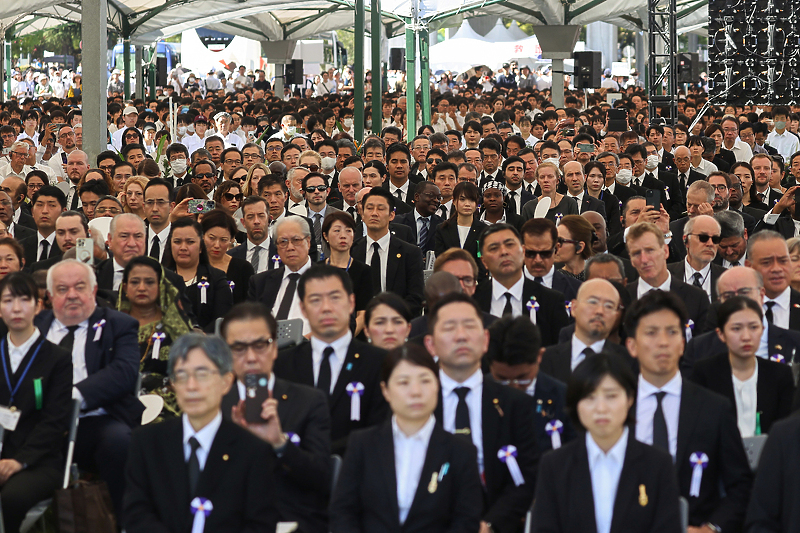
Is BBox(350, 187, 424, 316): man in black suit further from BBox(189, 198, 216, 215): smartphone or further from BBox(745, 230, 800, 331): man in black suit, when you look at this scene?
BBox(745, 230, 800, 331): man in black suit

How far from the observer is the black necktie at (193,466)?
4219 millimetres

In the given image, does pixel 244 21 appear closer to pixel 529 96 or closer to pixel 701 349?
pixel 529 96

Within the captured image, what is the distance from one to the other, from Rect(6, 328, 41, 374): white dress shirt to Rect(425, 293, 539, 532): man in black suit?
1.95 meters

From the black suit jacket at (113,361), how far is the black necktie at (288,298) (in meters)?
1.44

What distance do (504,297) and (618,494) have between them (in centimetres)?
280

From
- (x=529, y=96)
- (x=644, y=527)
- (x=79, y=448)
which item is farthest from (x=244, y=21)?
(x=644, y=527)

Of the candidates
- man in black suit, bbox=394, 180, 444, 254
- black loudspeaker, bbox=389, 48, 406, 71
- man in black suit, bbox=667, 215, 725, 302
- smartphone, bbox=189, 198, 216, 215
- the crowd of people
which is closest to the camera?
the crowd of people

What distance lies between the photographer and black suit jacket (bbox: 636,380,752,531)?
4457 mm

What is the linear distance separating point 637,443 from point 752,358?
4.22ft

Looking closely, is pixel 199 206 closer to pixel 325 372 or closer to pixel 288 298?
pixel 288 298

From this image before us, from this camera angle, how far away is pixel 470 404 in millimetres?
4574

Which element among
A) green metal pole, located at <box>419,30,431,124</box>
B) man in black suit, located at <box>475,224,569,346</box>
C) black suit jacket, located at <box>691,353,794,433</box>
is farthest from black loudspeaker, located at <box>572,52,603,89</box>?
black suit jacket, located at <box>691,353,794,433</box>

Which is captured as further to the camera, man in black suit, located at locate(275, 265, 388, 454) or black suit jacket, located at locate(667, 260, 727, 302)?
black suit jacket, located at locate(667, 260, 727, 302)

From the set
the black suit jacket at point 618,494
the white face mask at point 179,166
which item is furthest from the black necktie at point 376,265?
the white face mask at point 179,166
